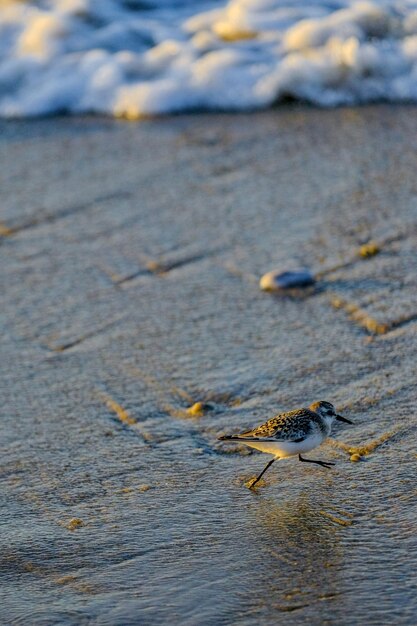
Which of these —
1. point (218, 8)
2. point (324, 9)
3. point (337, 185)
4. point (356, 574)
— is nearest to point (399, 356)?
point (356, 574)

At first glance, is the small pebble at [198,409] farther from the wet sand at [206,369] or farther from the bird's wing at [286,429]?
the bird's wing at [286,429]

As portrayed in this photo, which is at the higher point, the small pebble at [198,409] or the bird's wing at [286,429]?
the bird's wing at [286,429]

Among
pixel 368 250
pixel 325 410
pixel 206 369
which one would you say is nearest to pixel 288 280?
pixel 368 250

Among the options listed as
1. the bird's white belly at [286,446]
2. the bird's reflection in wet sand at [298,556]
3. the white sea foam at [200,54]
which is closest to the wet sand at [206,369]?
the bird's reflection in wet sand at [298,556]

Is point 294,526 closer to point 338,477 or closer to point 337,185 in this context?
point 338,477

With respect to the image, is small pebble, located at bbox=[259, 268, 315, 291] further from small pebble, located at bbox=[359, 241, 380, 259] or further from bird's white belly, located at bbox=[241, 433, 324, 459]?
bird's white belly, located at bbox=[241, 433, 324, 459]

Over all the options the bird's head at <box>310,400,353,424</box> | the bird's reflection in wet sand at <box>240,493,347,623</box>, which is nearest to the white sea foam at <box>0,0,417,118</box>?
the bird's head at <box>310,400,353,424</box>

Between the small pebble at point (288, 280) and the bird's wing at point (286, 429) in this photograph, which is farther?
the small pebble at point (288, 280)
